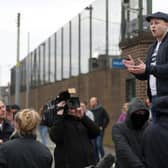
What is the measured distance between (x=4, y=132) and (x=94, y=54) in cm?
1477

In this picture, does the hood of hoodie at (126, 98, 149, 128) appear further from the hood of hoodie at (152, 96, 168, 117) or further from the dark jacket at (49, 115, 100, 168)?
the dark jacket at (49, 115, 100, 168)

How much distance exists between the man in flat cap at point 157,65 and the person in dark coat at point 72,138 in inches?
87.7

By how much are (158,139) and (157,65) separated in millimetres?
704

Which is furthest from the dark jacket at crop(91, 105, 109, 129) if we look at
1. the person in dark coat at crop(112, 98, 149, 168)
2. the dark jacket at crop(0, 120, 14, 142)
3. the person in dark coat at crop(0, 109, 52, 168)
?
the person in dark coat at crop(112, 98, 149, 168)

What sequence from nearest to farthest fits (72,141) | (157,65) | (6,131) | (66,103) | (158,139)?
(158,139)
(157,65)
(66,103)
(72,141)
(6,131)

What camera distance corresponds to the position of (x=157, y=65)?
Answer: 4625 millimetres

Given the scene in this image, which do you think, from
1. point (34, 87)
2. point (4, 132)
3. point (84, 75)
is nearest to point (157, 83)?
point (4, 132)

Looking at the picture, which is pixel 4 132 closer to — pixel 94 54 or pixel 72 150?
pixel 72 150

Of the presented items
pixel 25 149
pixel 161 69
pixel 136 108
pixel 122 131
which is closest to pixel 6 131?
pixel 25 149

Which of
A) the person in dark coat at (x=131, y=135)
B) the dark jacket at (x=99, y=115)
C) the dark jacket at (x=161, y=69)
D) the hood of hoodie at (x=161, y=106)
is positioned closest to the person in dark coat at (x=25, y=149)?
the person in dark coat at (x=131, y=135)

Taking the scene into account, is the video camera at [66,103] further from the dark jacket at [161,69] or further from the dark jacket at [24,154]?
the dark jacket at [161,69]

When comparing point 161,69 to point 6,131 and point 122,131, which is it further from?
point 6,131

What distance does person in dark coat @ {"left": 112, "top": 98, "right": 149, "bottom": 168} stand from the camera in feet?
15.9

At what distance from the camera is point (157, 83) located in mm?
4684
